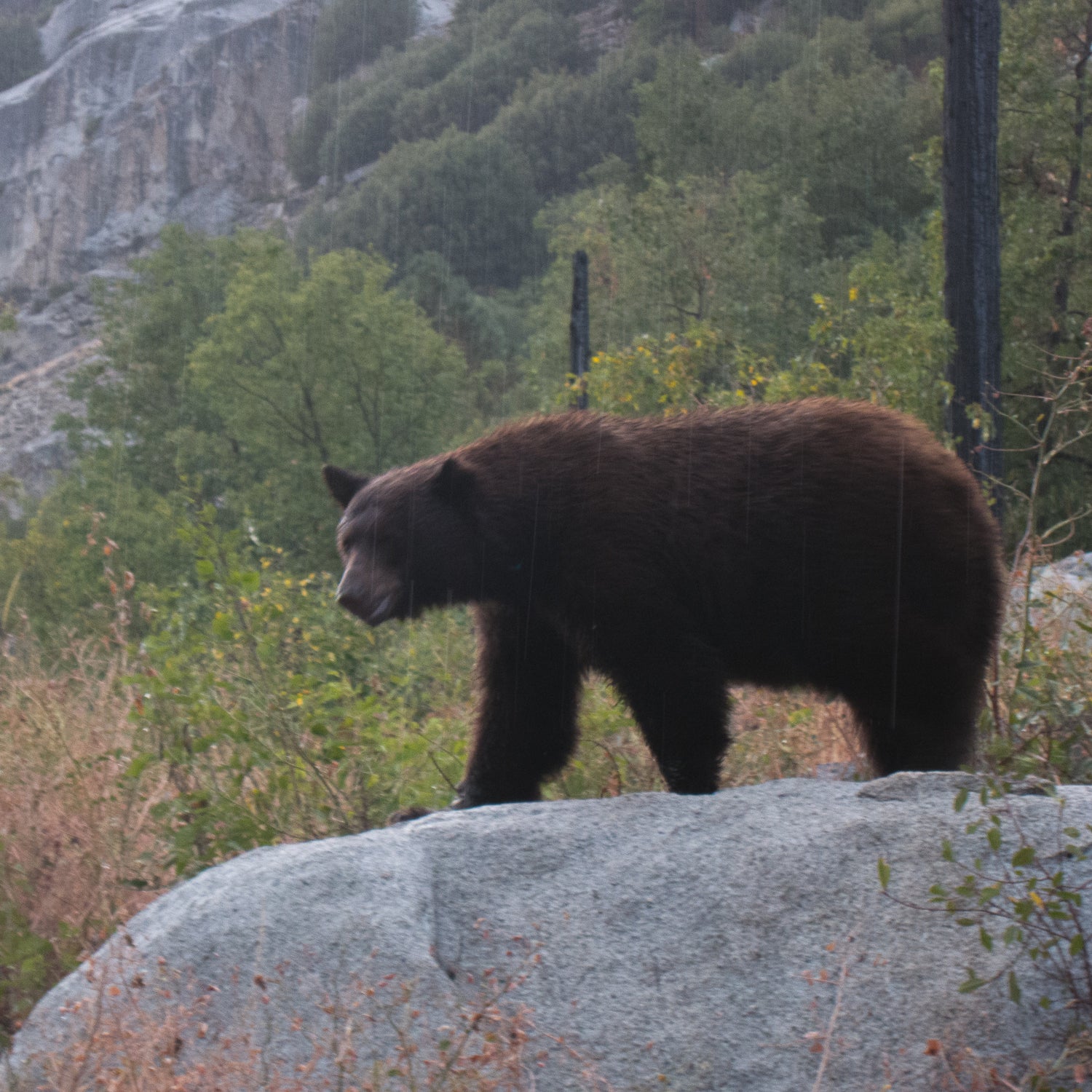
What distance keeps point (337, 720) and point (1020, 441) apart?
13668 millimetres

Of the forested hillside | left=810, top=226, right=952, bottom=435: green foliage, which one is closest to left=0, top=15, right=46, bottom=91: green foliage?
the forested hillside

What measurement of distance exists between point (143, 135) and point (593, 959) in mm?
110074

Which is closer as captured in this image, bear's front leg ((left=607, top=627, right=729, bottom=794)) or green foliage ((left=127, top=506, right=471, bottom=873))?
bear's front leg ((left=607, top=627, right=729, bottom=794))

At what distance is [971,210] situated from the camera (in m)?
10.4

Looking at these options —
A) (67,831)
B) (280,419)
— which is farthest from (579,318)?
(67,831)

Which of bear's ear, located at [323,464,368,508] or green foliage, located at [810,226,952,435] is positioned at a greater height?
bear's ear, located at [323,464,368,508]

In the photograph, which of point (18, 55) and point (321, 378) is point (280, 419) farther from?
point (18, 55)

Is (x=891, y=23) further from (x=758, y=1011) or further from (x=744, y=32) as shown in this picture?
(x=758, y=1011)

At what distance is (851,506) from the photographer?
175 inches

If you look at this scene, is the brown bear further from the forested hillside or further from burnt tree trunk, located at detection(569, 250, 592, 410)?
burnt tree trunk, located at detection(569, 250, 592, 410)

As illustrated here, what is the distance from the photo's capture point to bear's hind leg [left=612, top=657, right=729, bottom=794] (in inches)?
170

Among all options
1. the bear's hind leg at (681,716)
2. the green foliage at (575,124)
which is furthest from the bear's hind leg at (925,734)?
the green foliage at (575,124)

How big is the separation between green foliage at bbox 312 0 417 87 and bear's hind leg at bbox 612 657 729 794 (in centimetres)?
11537

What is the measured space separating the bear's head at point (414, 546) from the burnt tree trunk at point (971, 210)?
268 inches
